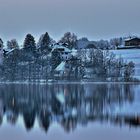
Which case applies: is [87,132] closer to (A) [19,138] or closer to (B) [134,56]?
(A) [19,138]

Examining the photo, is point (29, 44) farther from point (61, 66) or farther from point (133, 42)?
point (133, 42)

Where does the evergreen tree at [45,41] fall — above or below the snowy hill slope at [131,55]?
above

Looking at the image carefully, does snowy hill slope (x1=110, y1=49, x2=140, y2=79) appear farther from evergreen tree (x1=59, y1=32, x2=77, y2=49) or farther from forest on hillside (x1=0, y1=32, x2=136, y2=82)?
evergreen tree (x1=59, y1=32, x2=77, y2=49)

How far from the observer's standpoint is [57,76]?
72625 mm

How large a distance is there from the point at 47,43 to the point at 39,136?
A: 78.1 m

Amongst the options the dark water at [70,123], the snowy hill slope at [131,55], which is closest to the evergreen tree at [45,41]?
the snowy hill slope at [131,55]

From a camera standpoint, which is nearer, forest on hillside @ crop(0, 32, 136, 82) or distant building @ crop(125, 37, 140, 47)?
forest on hillside @ crop(0, 32, 136, 82)

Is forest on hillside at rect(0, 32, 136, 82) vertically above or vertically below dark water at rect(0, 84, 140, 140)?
above

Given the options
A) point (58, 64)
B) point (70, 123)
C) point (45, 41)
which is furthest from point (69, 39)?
point (70, 123)

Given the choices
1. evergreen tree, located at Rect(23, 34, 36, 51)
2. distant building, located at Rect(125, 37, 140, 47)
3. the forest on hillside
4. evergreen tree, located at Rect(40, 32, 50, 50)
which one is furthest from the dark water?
distant building, located at Rect(125, 37, 140, 47)

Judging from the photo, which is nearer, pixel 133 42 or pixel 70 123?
pixel 70 123

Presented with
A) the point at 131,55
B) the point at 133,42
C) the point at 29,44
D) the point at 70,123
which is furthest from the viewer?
the point at 133,42

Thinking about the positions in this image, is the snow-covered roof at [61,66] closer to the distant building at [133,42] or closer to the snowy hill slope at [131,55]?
the snowy hill slope at [131,55]

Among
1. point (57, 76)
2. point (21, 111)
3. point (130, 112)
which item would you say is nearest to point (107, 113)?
point (130, 112)
